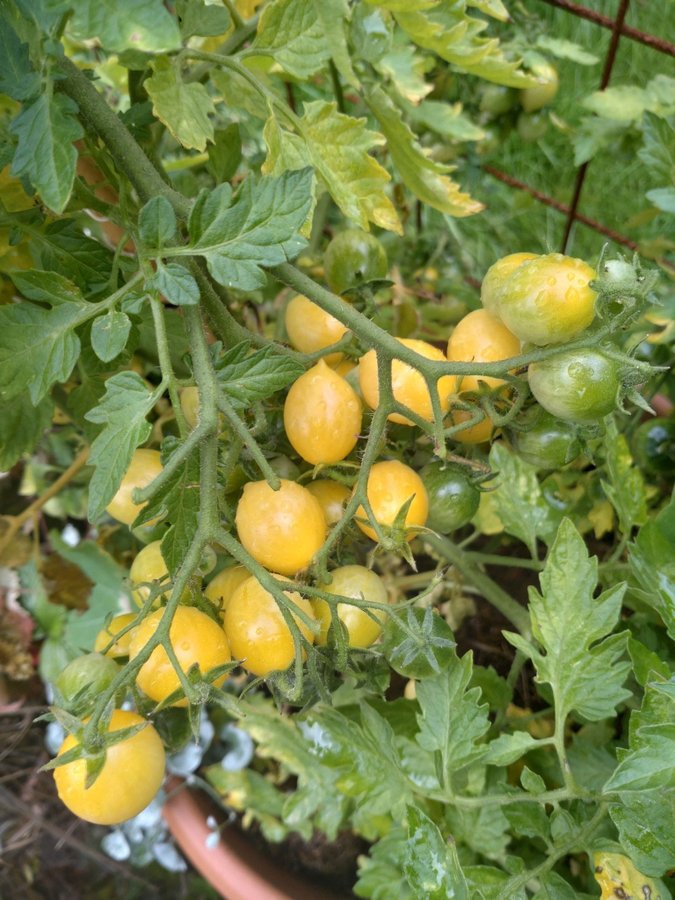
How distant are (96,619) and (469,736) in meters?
0.42

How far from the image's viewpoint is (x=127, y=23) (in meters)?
0.36

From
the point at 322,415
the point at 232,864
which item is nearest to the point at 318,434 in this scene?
the point at 322,415

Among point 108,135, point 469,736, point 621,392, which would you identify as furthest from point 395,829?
point 108,135

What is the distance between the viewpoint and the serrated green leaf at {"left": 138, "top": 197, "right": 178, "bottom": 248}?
1.35ft

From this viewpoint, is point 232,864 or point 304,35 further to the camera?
point 232,864

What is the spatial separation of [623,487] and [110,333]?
458 millimetres

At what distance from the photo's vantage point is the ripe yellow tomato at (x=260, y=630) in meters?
0.42

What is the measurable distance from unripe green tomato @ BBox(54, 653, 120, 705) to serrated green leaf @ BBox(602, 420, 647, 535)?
→ 16.6 inches

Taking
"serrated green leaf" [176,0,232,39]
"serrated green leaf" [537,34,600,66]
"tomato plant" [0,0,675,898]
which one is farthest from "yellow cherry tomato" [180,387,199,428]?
Result: "serrated green leaf" [537,34,600,66]

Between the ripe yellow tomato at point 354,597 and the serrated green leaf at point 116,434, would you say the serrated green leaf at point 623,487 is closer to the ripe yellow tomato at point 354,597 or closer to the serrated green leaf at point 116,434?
the ripe yellow tomato at point 354,597

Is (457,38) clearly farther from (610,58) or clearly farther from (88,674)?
(88,674)

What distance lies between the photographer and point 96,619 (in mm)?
790

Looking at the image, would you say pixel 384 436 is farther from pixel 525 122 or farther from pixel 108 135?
pixel 525 122

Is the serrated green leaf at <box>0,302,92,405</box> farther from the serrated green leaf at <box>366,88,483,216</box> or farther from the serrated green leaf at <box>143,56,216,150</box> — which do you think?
the serrated green leaf at <box>366,88,483,216</box>
